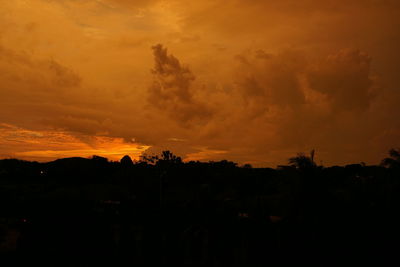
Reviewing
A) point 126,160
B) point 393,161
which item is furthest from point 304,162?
point 126,160

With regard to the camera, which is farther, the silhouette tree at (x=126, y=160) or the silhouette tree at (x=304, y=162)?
the silhouette tree at (x=126, y=160)

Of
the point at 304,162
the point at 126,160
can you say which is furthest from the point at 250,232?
the point at 126,160

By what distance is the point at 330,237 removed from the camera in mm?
20438

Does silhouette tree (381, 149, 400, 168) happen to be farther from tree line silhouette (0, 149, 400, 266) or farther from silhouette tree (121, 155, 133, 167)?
silhouette tree (121, 155, 133, 167)

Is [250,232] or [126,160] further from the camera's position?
[126,160]

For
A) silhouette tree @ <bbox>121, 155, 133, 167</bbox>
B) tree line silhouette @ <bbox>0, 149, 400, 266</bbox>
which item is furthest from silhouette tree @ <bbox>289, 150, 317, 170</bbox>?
silhouette tree @ <bbox>121, 155, 133, 167</bbox>

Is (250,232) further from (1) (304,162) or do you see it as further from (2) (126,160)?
(2) (126,160)

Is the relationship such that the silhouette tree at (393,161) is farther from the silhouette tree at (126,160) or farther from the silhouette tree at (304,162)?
the silhouette tree at (126,160)

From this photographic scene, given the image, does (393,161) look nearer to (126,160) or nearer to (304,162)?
(304,162)

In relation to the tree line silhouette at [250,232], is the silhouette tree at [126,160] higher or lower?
higher

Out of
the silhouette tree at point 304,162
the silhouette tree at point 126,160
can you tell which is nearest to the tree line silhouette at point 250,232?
the silhouette tree at point 304,162

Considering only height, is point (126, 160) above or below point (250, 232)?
above

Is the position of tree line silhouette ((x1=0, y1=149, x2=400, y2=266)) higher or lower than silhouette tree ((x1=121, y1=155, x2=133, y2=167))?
lower

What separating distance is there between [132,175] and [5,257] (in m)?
30.0
